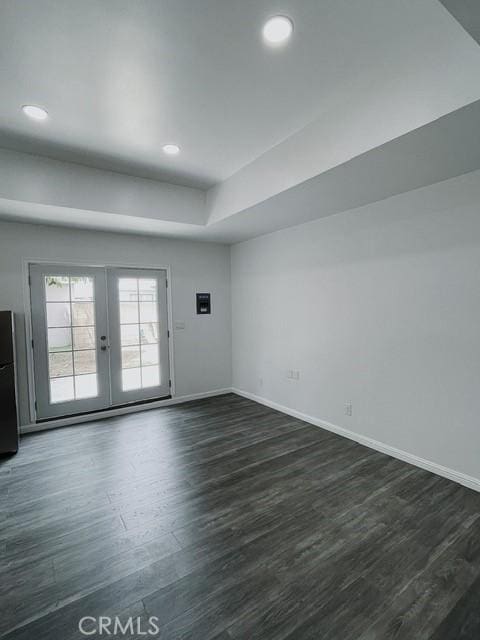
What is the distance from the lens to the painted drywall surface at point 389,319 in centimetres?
262

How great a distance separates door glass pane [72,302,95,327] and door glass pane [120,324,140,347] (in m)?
0.42

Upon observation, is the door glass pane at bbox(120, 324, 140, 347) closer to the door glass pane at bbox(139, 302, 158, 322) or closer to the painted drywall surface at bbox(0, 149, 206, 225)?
the door glass pane at bbox(139, 302, 158, 322)

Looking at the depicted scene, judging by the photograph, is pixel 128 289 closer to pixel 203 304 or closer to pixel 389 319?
pixel 203 304

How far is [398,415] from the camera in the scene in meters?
3.10

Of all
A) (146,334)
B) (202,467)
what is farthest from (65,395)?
(202,467)

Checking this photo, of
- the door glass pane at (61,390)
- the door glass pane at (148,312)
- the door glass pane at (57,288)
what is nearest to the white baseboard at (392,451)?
the door glass pane at (148,312)

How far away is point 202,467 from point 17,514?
1.44m

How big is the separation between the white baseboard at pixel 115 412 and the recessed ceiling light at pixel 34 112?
3351 mm

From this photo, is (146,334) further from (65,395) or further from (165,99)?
(165,99)

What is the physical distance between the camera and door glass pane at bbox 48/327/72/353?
4.01m

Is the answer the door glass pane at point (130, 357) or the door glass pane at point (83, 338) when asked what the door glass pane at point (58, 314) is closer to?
the door glass pane at point (83, 338)

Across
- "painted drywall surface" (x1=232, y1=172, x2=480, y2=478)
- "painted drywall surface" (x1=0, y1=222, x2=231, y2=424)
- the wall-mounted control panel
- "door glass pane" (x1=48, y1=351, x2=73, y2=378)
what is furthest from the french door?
"painted drywall surface" (x1=232, y1=172, x2=480, y2=478)

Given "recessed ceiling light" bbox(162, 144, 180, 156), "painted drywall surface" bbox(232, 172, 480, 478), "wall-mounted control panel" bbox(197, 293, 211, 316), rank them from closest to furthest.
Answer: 1. "painted drywall surface" bbox(232, 172, 480, 478)
2. "recessed ceiling light" bbox(162, 144, 180, 156)
3. "wall-mounted control panel" bbox(197, 293, 211, 316)

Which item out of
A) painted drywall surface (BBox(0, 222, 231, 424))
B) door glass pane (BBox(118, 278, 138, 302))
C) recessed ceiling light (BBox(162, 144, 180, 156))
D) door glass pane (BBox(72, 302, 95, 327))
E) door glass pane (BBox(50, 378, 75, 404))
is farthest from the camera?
door glass pane (BBox(118, 278, 138, 302))
